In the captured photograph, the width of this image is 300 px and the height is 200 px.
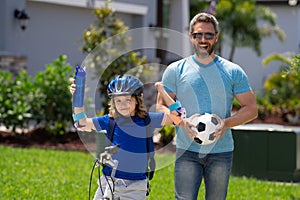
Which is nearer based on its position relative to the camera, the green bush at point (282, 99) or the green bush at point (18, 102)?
the green bush at point (18, 102)

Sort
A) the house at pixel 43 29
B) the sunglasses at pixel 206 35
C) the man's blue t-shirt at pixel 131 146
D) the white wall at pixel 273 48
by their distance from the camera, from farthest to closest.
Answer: the white wall at pixel 273 48 → the house at pixel 43 29 → the sunglasses at pixel 206 35 → the man's blue t-shirt at pixel 131 146

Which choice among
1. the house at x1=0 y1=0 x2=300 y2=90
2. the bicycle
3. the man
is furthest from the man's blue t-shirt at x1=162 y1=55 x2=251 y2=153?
the house at x1=0 y1=0 x2=300 y2=90

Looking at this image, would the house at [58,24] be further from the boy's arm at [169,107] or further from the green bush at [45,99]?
the boy's arm at [169,107]

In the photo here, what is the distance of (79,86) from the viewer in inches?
161

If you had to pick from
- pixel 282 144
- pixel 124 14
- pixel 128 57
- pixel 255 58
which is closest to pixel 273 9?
pixel 255 58

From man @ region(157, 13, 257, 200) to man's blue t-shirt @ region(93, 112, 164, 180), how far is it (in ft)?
0.80

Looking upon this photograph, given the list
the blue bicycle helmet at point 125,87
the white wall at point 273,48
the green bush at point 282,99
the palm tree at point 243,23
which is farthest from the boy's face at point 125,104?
the white wall at point 273,48

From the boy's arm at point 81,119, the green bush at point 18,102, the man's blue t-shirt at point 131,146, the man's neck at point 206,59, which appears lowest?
the green bush at point 18,102

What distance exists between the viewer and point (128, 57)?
1153 cm

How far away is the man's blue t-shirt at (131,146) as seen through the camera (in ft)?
14.1

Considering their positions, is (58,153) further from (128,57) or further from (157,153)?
(157,153)

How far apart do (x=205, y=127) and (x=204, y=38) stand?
616 mm

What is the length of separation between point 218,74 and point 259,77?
2486 cm

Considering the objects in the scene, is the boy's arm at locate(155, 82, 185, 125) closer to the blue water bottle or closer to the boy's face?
the boy's face
